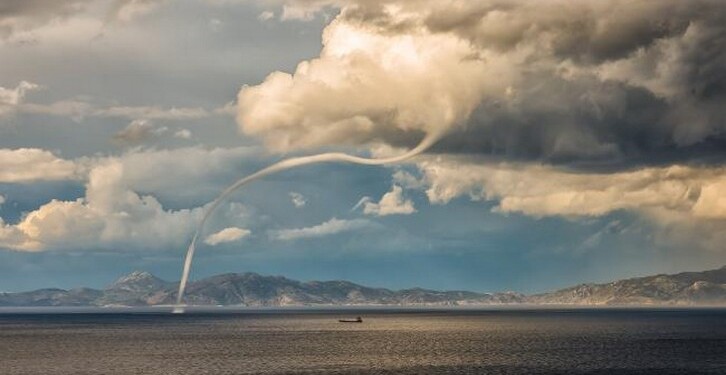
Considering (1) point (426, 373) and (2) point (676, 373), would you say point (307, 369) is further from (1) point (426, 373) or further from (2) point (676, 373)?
(2) point (676, 373)

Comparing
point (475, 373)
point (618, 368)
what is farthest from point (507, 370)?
point (618, 368)

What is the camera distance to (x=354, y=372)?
18775 cm

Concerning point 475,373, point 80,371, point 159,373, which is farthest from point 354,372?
point 80,371

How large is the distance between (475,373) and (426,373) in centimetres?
1018

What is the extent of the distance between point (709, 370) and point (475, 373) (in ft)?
166

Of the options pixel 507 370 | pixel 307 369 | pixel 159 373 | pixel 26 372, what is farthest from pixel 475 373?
pixel 26 372

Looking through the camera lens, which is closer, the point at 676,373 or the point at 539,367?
the point at 676,373

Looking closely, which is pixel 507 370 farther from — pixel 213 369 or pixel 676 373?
pixel 213 369

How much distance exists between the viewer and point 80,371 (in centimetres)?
19150

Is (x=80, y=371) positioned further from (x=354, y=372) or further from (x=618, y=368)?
(x=618, y=368)

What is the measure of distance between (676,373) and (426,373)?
51683mm

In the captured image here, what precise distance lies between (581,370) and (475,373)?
24420 millimetres

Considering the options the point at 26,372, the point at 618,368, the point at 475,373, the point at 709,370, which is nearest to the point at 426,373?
the point at 475,373

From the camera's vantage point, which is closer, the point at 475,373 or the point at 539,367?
the point at 475,373
